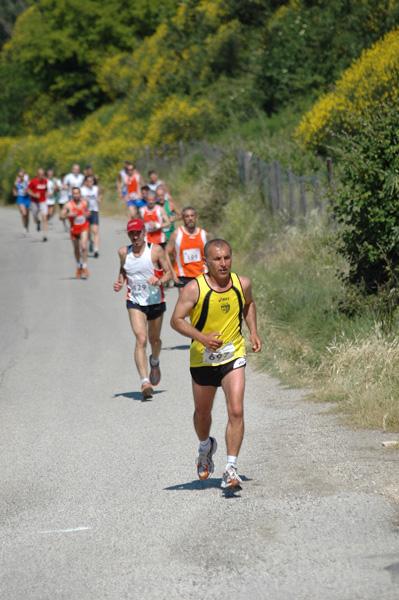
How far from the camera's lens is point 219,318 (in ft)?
22.4

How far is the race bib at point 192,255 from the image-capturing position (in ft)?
42.5

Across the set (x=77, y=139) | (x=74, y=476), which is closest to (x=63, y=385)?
(x=74, y=476)

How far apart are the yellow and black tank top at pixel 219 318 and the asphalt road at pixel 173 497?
986 millimetres

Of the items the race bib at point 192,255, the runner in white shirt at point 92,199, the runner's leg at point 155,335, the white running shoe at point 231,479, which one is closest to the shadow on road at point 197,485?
the white running shoe at point 231,479

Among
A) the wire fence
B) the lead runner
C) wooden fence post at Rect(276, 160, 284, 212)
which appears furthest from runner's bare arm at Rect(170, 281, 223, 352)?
wooden fence post at Rect(276, 160, 284, 212)

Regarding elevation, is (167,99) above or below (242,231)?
above

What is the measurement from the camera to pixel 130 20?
187ft

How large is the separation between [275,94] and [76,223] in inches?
598

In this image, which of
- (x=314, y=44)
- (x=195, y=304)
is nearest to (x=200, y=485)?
(x=195, y=304)

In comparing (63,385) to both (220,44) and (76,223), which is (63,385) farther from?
(220,44)

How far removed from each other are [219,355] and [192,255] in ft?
20.3

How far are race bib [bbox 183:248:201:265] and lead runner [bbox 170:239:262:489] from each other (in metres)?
5.92

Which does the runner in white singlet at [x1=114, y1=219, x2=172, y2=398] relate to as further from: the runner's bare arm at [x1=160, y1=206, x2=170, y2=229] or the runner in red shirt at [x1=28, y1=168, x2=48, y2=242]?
the runner in red shirt at [x1=28, y1=168, x2=48, y2=242]

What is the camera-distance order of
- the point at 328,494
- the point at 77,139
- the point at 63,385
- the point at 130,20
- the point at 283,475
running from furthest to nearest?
the point at 130,20, the point at 77,139, the point at 63,385, the point at 283,475, the point at 328,494
